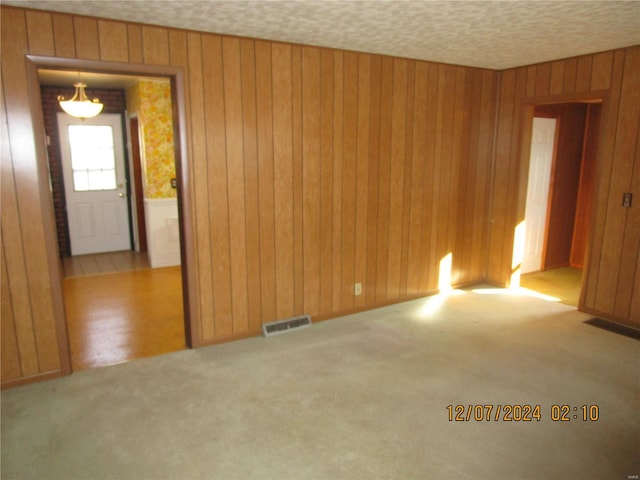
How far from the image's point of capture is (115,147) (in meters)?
7.26

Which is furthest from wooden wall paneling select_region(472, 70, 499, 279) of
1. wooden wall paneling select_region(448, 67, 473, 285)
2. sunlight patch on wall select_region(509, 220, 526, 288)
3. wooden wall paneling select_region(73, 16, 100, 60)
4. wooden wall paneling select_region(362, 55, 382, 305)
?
wooden wall paneling select_region(73, 16, 100, 60)

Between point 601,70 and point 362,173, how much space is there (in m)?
2.46

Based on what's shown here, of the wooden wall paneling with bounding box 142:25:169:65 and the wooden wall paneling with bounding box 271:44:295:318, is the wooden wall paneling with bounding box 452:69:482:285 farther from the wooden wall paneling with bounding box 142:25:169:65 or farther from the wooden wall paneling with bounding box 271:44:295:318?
the wooden wall paneling with bounding box 142:25:169:65

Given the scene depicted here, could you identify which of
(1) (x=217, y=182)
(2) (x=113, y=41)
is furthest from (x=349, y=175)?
(2) (x=113, y=41)

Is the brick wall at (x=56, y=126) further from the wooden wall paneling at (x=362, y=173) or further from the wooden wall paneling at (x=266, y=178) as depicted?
the wooden wall paneling at (x=362, y=173)

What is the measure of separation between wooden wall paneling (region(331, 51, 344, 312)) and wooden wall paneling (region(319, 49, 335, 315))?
1.4 inches

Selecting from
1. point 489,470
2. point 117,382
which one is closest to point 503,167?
point 489,470

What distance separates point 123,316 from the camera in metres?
4.59

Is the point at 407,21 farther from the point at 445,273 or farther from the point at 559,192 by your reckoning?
the point at 559,192

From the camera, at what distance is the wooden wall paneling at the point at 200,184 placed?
3.49 metres

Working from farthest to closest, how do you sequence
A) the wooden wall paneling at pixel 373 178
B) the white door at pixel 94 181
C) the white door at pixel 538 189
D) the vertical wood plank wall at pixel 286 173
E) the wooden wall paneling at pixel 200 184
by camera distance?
1. the white door at pixel 94 181
2. the white door at pixel 538 189
3. the wooden wall paneling at pixel 373 178
4. the wooden wall paneling at pixel 200 184
5. the vertical wood plank wall at pixel 286 173

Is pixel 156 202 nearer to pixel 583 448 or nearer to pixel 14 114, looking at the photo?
pixel 14 114

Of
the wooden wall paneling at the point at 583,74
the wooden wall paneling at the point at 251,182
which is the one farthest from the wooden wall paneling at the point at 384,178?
the wooden wall paneling at the point at 583,74

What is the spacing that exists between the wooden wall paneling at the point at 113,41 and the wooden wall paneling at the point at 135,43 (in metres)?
0.02
